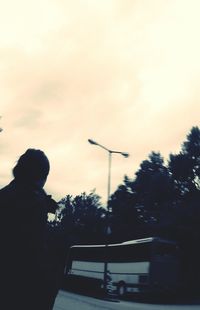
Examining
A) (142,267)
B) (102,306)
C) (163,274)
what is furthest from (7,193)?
(163,274)

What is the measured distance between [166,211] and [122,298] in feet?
52.4

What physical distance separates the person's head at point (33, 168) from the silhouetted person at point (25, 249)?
0.03 m

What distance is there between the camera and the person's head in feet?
7.86

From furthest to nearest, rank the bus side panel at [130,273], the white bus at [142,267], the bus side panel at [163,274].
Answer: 1. the bus side panel at [130,273]
2. the white bus at [142,267]
3. the bus side panel at [163,274]

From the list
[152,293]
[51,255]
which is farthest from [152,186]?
[51,255]

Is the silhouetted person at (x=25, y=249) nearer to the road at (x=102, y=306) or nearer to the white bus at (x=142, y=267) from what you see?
the road at (x=102, y=306)

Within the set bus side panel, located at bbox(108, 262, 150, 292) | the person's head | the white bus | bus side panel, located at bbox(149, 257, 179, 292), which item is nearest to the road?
the white bus

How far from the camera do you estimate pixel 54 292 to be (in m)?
2.18

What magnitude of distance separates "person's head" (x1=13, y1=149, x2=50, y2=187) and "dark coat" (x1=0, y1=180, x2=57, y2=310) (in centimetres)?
9

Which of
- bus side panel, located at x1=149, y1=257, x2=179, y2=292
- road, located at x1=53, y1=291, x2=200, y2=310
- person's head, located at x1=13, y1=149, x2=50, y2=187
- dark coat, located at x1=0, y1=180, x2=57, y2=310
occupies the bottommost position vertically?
dark coat, located at x1=0, y1=180, x2=57, y2=310

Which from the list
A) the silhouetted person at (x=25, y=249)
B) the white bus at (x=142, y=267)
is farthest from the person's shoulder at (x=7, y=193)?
the white bus at (x=142, y=267)

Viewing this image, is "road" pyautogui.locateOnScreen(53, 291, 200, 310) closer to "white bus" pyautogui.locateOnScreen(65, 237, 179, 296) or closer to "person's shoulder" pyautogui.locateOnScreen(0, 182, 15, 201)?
"white bus" pyautogui.locateOnScreen(65, 237, 179, 296)

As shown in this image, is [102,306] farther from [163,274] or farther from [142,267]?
[163,274]

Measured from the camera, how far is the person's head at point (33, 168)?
2396 mm
